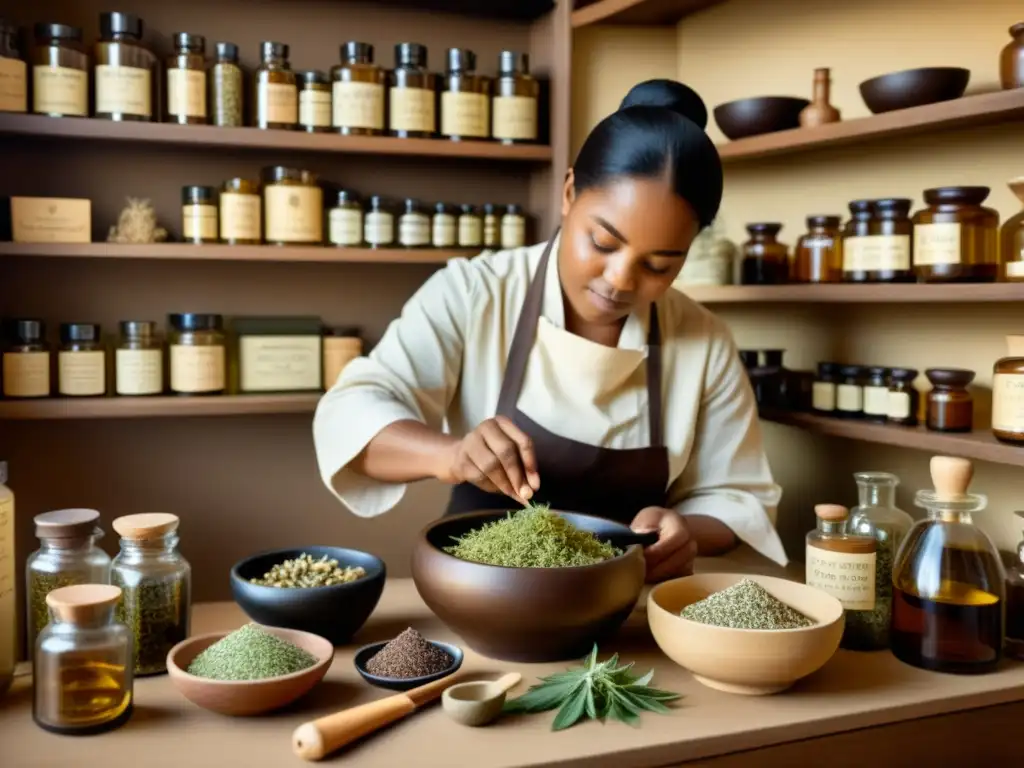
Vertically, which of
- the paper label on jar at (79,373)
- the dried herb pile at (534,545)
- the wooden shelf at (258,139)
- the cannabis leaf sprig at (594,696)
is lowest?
the cannabis leaf sprig at (594,696)

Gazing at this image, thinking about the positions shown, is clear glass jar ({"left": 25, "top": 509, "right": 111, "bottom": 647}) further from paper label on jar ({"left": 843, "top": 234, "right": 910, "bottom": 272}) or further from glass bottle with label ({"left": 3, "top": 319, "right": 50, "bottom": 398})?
paper label on jar ({"left": 843, "top": 234, "right": 910, "bottom": 272})

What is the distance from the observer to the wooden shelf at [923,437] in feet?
4.90

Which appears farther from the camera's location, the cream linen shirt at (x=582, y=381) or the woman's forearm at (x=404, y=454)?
the cream linen shirt at (x=582, y=381)

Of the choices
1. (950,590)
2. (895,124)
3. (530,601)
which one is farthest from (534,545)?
(895,124)

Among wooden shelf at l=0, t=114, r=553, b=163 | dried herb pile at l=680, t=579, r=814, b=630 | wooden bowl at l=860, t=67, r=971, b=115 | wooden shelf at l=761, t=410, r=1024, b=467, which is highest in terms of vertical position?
wooden shelf at l=0, t=114, r=553, b=163

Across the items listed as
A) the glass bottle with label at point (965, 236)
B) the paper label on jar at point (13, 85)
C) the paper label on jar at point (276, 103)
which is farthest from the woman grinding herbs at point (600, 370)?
the paper label on jar at point (13, 85)

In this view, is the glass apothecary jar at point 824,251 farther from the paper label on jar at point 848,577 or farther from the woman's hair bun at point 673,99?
the paper label on jar at point 848,577

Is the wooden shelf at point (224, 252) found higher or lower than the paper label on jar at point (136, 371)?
higher

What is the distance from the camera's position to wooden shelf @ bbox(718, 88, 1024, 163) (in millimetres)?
1503

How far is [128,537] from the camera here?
3.51ft

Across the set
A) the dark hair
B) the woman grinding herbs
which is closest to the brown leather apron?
the woman grinding herbs

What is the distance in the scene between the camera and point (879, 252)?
67.3 inches

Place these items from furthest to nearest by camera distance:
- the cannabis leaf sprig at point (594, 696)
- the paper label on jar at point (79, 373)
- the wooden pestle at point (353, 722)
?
the paper label on jar at point (79, 373)
the cannabis leaf sprig at point (594, 696)
the wooden pestle at point (353, 722)

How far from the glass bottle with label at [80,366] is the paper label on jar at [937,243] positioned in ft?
5.47
